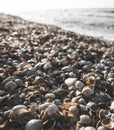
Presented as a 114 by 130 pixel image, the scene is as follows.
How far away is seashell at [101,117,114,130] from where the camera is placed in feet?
8.22

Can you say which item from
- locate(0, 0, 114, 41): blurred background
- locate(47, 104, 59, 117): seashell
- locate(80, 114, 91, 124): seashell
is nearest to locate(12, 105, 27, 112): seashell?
locate(47, 104, 59, 117): seashell

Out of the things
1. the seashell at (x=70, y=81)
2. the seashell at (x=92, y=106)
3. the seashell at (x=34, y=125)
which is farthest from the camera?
the seashell at (x=70, y=81)

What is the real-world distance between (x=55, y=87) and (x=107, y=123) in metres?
0.94

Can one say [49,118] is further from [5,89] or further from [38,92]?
[5,89]

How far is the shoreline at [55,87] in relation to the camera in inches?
103

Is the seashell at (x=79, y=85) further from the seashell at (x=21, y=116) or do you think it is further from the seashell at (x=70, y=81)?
the seashell at (x=21, y=116)

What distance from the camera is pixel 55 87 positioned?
3365mm

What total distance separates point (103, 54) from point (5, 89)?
94.8 inches

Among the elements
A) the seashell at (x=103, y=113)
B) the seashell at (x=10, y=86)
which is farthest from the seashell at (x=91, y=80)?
the seashell at (x=10, y=86)

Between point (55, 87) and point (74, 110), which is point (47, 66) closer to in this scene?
point (55, 87)

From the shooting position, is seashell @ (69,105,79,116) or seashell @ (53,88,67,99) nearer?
seashell @ (69,105,79,116)

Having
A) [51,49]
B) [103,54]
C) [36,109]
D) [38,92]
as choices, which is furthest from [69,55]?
[36,109]

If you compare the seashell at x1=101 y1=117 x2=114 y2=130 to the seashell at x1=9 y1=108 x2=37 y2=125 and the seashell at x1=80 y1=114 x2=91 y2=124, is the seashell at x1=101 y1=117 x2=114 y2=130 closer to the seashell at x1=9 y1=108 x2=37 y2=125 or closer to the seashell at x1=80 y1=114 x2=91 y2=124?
the seashell at x1=80 y1=114 x2=91 y2=124

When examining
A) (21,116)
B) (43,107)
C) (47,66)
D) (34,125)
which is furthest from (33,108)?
(47,66)
